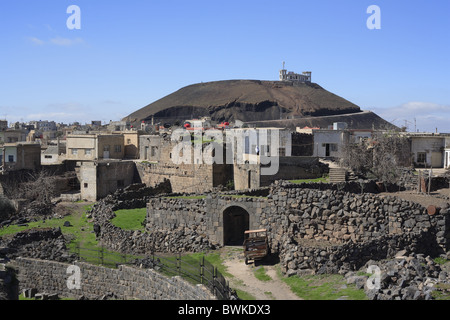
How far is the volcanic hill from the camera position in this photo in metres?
113

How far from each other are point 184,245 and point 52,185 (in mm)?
19297

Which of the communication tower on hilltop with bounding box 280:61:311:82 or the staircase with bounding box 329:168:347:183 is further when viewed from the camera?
the communication tower on hilltop with bounding box 280:61:311:82

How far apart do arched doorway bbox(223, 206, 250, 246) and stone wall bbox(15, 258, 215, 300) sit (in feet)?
16.9

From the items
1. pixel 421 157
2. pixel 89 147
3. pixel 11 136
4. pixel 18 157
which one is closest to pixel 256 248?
pixel 421 157

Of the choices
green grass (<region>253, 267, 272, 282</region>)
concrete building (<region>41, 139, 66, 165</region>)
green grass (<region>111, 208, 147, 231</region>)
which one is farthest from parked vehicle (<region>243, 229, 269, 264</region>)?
concrete building (<region>41, 139, 66, 165</region>)

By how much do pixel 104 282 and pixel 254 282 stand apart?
6261 mm

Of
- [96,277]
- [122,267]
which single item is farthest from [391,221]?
[96,277]

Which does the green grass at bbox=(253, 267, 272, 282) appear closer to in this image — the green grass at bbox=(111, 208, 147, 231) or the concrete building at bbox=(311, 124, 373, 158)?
the green grass at bbox=(111, 208, 147, 231)

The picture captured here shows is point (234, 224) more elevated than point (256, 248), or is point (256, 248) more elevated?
point (234, 224)

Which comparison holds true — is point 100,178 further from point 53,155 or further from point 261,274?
point 261,274

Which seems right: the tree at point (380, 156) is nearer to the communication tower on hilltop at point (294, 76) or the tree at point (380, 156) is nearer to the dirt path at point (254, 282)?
the dirt path at point (254, 282)

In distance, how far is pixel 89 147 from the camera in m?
49.7

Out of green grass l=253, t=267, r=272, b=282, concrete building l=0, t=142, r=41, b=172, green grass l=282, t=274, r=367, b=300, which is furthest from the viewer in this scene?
concrete building l=0, t=142, r=41, b=172
